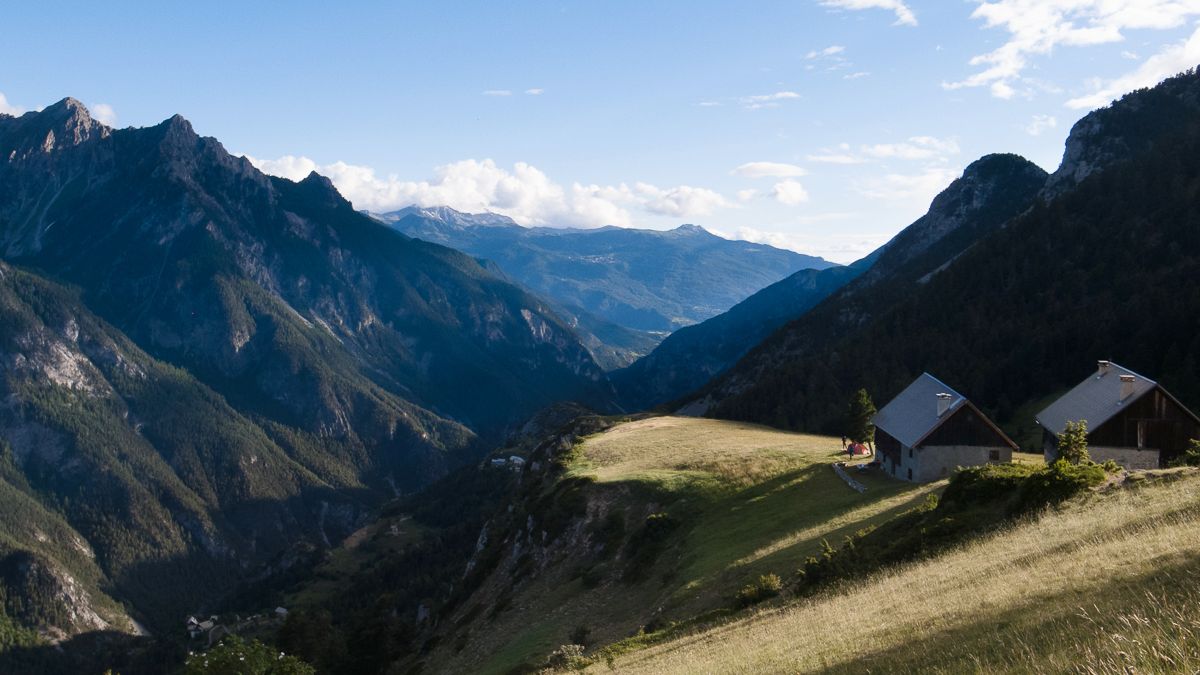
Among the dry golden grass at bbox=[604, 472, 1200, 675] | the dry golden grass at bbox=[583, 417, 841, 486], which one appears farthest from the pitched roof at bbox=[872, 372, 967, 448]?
the dry golden grass at bbox=[604, 472, 1200, 675]

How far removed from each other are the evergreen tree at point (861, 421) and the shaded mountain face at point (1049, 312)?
49.0 meters

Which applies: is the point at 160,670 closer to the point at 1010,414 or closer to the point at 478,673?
the point at 478,673

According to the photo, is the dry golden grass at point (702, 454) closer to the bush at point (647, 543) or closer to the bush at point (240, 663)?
the bush at point (647, 543)

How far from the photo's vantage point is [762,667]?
66.9ft

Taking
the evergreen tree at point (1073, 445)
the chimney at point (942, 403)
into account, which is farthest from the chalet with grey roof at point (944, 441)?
the evergreen tree at point (1073, 445)

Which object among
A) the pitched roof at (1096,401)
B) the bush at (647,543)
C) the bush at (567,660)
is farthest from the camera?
the pitched roof at (1096,401)

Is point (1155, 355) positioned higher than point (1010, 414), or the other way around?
point (1155, 355)

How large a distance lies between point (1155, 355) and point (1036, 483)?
88221 mm

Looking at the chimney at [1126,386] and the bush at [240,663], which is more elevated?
the chimney at [1126,386]

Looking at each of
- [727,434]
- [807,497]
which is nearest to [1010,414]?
[727,434]

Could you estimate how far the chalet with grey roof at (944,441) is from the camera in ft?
171

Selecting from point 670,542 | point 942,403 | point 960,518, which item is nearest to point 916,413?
point 942,403

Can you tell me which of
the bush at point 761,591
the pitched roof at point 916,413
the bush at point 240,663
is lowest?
the bush at point 240,663

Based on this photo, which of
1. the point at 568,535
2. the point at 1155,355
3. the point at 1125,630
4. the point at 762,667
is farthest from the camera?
the point at 1155,355
